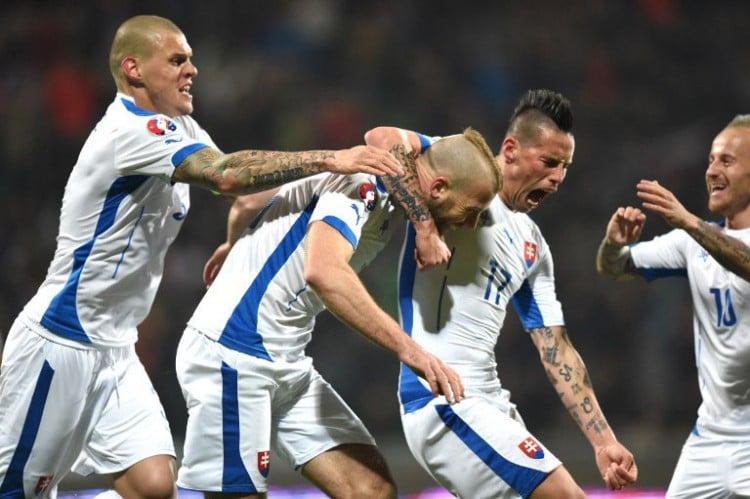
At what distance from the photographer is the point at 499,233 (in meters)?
4.22

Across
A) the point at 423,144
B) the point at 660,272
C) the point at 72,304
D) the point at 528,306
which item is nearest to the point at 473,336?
the point at 528,306

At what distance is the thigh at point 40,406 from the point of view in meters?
4.12

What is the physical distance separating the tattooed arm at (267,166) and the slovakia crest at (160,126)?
169mm

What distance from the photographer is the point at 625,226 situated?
15.1 ft

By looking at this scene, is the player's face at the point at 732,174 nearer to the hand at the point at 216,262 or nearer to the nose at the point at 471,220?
the nose at the point at 471,220

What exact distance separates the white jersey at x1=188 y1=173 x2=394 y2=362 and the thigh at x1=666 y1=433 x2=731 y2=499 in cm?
166

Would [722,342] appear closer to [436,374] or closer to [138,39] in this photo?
[436,374]

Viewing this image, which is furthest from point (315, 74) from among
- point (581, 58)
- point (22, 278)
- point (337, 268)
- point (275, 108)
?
point (337, 268)

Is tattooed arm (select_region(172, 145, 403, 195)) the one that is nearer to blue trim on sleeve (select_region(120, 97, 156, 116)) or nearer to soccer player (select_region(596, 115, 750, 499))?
blue trim on sleeve (select_region(120, 97, 156, 116))

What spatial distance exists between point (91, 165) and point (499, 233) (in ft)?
5.09

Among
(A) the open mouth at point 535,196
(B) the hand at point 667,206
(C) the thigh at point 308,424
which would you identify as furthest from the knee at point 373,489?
(B) the hand at point 667,206

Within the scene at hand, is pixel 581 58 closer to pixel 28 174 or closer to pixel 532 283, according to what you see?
pixel 28 174

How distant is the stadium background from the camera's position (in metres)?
8.77

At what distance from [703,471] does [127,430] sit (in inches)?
91.5
